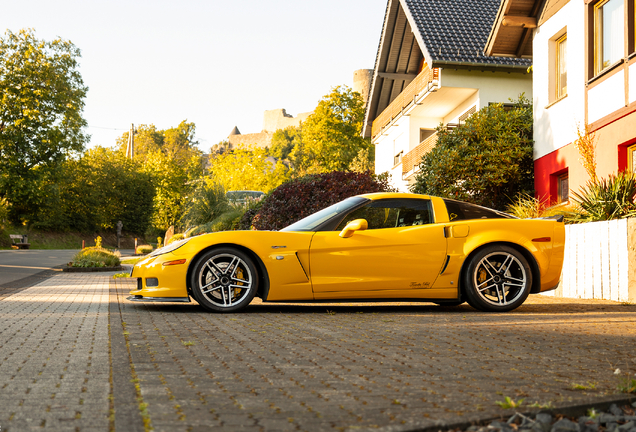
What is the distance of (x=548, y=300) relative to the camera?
29.9 feet

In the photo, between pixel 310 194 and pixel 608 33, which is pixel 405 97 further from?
pixel 608 33

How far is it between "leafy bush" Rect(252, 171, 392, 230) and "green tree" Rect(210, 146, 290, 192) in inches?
1509

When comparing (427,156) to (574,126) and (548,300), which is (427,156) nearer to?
(574,126)

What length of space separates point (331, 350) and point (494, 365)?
1.10 m

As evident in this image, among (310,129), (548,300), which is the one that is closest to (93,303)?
(548,300)

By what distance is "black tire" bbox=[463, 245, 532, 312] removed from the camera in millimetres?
7137

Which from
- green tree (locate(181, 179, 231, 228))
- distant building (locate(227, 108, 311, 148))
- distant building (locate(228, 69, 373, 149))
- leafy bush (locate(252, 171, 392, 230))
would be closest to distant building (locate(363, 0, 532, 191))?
leafy bush (locate(252, 171, 392, 230))

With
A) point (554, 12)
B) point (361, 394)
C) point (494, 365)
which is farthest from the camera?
point (554, 12)

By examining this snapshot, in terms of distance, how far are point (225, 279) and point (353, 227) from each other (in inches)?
57.2

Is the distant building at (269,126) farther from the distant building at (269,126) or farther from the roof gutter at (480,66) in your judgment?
the roof gutter at (480,66)

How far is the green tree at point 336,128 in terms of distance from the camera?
56594mm

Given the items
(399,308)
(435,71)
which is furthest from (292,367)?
(435,71)

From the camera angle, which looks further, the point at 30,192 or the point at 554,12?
the point at 30,192

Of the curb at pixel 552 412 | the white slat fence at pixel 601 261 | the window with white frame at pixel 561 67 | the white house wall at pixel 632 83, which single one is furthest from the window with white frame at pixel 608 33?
the curb at pixel 552 412
